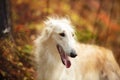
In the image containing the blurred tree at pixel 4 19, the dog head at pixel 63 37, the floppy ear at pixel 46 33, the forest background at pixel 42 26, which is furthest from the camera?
the forest background at pixel 42 26

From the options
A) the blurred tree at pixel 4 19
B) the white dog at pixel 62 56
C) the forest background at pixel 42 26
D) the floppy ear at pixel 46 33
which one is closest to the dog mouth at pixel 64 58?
the white dog at pixel 62 56

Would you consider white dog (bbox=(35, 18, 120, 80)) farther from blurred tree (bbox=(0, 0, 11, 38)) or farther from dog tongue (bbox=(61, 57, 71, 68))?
blurred tree (bbox=(0, 0, 11, 38))

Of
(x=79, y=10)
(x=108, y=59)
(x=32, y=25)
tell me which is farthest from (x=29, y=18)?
(x=108, y=59)

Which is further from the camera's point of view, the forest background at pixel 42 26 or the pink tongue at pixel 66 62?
the forest background at pixel 42 26

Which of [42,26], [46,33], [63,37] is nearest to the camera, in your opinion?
[63,37]

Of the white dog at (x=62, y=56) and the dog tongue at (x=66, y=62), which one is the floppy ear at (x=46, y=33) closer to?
the white dog at (x=62, y=56)

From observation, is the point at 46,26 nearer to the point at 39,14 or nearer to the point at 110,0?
the point at 39,14

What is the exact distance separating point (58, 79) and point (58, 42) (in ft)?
1.41

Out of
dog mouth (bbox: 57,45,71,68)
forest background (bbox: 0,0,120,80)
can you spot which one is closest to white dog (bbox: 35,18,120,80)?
dog mouth (bbox: 57,45,71,68)

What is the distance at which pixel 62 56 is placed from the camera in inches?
192

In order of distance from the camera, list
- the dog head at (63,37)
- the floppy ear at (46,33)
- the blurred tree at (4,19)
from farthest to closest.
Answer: the blurred tree at (4,19) → the floppy ear at (46,33) → the dog head at (63,37)

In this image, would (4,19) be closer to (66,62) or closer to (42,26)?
(42,26)

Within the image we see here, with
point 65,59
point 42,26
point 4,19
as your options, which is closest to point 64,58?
point 65,59

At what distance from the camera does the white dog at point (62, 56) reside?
4.87 metres
